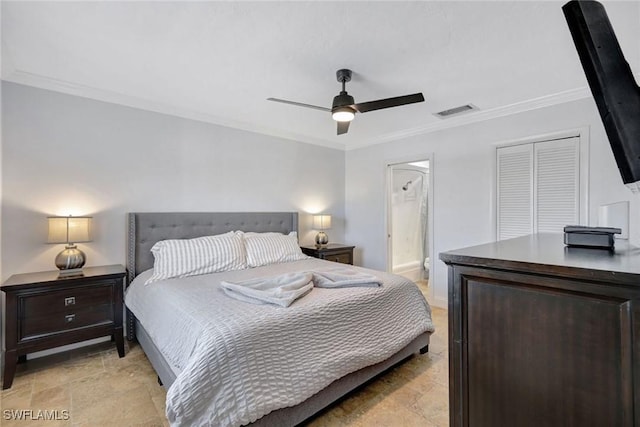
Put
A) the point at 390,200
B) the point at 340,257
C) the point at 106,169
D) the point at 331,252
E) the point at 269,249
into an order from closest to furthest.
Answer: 1. the point at 106,169
2. the point at 269,249
3. the point at 331,252
4. the point at 340,257
5. the point at 390,200

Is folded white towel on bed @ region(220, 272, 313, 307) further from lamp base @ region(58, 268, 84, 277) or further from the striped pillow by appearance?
lamp base @ region(58, 268, 84, 277)

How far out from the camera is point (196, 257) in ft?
9.37

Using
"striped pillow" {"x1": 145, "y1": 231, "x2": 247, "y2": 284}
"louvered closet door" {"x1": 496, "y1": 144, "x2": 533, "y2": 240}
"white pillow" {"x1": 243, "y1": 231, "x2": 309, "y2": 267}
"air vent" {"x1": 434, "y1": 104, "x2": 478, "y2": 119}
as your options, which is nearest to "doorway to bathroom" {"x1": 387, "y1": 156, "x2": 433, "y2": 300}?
"air vent" {"x1": 434, "y1": 104, "x2": 478, "y2": 119}

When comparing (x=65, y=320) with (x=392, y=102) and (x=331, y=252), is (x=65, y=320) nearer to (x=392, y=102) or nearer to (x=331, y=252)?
(x=331, y=252)

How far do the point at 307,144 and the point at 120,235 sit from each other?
2814 millimetres

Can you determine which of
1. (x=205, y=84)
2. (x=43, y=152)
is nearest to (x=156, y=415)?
(x=43, y=152)

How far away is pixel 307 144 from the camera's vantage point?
15.3 ft

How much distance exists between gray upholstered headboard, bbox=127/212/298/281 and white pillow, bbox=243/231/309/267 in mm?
346

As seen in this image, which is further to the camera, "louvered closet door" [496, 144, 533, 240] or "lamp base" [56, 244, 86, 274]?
"louvered closet door" [496, 144, 533, 240]

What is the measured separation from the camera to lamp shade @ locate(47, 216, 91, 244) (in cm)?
247

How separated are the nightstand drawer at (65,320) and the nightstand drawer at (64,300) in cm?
3

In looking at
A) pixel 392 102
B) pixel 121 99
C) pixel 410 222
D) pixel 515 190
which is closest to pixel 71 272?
pixel 121 99

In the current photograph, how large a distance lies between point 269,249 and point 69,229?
1827 mm

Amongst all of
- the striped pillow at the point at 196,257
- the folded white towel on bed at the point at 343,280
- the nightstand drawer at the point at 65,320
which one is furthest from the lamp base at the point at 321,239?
the nightstand drawer at the point at 65,320
